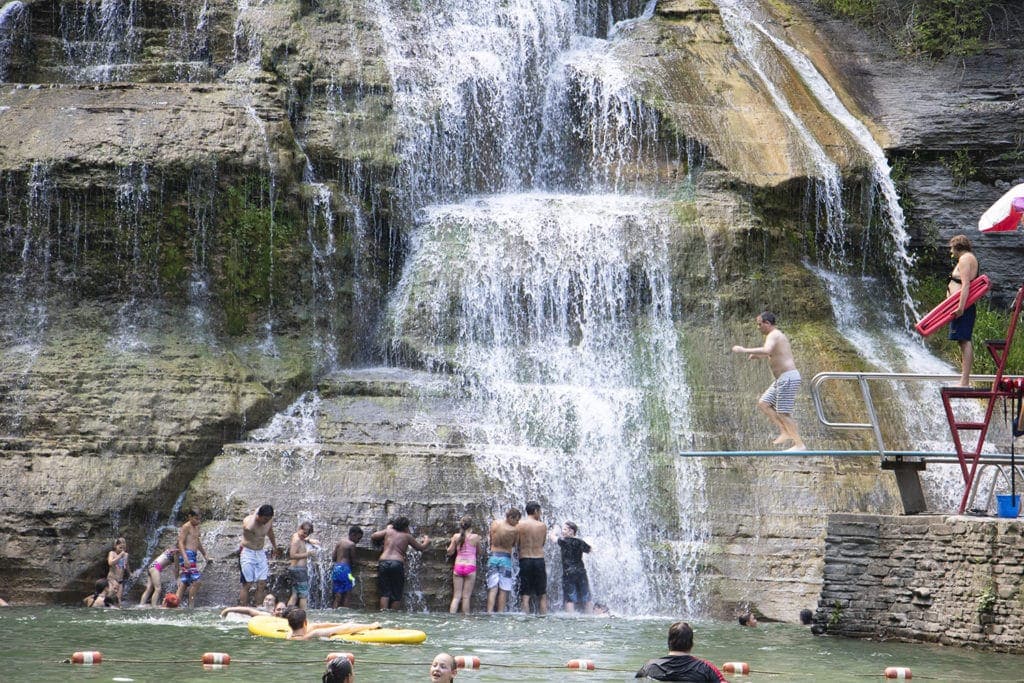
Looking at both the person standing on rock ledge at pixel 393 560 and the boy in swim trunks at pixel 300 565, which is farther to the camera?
the person standing on rock ledge at pixel 393 560

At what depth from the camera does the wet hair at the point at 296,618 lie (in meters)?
13.6

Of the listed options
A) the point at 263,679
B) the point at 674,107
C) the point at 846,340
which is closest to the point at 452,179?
the point at 674,107

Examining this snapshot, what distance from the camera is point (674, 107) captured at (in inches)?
947

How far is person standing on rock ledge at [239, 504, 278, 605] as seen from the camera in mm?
16703

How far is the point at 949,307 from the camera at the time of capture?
1340 centimetres

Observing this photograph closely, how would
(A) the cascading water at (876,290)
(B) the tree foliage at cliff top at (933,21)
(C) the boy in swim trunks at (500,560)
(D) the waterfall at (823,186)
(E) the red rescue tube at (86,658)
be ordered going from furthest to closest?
(B) the tree foliage at cliff top at (933,21) < (D) the waterfall at (823,186) < (A) the cascading water at (876,290) < (C) the boy in swim trunks at (500,560) < (E) the red rescue tube at (86,658)

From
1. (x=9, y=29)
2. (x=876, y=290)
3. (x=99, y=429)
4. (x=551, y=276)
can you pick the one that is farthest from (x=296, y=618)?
(x=9, y=29)

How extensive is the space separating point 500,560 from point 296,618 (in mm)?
4137

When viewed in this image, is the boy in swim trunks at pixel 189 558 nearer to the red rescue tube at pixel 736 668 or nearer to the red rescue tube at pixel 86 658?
the red rescue tube at pixel 86 658

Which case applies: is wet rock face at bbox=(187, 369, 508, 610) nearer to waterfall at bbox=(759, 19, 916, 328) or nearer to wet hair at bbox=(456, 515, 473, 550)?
wet hair at bbox=(456, 515, 473, 550)

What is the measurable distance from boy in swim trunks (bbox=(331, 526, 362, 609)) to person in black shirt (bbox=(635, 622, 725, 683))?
326 inches

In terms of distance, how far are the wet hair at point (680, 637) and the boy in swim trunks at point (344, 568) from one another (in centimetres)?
842

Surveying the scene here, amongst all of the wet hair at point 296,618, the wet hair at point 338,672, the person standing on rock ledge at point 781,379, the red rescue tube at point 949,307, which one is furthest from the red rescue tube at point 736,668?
the wet hair at point 338,672

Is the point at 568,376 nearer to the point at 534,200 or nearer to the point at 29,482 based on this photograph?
the point at 534,200
